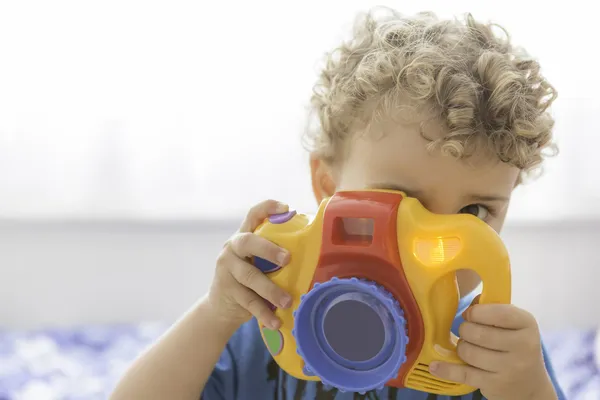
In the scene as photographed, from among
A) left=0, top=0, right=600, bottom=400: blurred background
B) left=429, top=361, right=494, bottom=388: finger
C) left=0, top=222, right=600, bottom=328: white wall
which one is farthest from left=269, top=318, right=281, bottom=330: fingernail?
left=0, top=222, right=600, bottom=328: white wall

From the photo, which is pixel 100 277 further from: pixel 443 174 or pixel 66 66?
pixel 443 174

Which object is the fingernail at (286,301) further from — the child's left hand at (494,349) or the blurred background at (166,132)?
the blurred background at (166,132)

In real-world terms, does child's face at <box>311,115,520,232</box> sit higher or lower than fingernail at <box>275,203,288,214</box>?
higher

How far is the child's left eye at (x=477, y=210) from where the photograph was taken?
0.68 meters

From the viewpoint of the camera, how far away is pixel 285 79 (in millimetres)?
1365

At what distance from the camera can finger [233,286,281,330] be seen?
641mm

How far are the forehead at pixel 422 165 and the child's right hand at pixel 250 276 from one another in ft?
0.30

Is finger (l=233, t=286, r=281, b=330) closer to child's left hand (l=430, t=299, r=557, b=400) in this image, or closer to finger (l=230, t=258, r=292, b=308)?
finger (l=230, t=258, r=292, b=308)

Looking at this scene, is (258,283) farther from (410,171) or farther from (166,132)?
(166,132)

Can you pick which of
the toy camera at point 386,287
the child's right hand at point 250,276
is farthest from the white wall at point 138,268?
the toy camera at point 386,287

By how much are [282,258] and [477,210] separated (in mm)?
193

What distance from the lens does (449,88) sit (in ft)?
2.25

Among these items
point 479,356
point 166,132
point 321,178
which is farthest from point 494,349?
point 166,132

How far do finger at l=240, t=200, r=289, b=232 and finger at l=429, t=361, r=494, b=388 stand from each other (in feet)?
0.64
